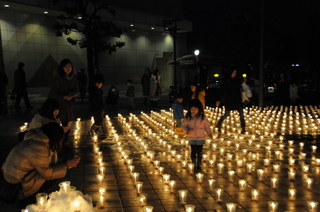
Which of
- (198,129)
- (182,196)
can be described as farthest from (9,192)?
(198,129)

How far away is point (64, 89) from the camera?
7.00m

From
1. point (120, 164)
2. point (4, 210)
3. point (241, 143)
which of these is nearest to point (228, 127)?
point (241, 143)

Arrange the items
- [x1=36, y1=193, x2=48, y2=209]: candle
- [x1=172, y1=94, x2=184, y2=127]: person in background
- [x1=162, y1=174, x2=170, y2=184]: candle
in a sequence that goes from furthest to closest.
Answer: [x1=172, y1=94, x2=184, y2=127]: person in background, [x1=162, y1=174, x2=170, y2=184]: candle, [x1=36, y1=193, x2=48, y2=209]: candle

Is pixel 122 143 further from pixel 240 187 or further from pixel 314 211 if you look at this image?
pixel 314 211

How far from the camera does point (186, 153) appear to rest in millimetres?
7352

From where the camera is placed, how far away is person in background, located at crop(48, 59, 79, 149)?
6887 mm

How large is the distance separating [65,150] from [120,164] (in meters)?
1.49

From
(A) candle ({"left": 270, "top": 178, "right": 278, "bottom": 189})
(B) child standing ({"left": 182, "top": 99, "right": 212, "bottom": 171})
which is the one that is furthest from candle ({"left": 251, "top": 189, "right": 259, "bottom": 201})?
(B) child standing ({"left": 182, "top": 99, "right": 212, "bottom": 171})

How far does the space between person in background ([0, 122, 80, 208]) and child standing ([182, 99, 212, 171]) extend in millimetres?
2458

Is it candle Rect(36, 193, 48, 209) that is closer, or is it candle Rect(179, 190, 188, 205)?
candle Rect(36, 193, 48, 209)

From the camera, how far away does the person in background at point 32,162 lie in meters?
4.00

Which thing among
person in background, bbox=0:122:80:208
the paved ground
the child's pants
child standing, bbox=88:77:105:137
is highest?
child standing, bbox=88:77:105:137

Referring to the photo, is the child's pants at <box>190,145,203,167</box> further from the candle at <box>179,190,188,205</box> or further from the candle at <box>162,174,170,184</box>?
the candle at <box>179,190,188,205</box>

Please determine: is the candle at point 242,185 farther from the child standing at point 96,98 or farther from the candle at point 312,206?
the child standing at point 96,98
